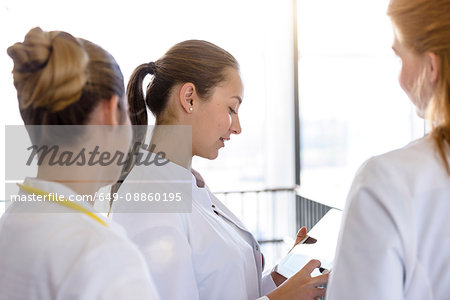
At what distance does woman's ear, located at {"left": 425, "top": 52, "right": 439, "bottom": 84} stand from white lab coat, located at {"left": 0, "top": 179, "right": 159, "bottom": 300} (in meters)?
0.52

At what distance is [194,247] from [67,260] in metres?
0.51

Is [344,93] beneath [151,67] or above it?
beneath

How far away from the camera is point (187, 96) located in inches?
47.8

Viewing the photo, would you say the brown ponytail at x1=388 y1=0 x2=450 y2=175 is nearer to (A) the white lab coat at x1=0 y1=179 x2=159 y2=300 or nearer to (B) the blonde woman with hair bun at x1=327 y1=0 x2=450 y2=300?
(B) the blonde woman with hair bun at x1=327 y1=0 x2=450 y2=300

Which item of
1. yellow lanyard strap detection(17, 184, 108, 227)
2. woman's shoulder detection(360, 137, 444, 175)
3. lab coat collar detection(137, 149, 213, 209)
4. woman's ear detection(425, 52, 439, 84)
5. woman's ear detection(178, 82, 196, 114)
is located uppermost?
woman's ear detection(425, 52, 439, 84)

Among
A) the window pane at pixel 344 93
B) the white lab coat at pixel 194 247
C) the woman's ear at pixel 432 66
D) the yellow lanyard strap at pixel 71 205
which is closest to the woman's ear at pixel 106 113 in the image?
the yellow lanyard strap at pixel 71 205

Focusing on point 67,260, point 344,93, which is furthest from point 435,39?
point 344,93

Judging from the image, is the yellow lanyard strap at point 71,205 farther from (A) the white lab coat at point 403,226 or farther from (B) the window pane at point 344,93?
(B) the window pane at point 344,93

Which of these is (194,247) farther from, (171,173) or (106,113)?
(106,113)

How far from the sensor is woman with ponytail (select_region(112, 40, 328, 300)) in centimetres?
102

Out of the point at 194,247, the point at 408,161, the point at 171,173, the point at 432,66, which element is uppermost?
the point at 432,66

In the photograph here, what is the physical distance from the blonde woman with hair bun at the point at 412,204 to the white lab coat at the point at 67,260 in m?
0.33

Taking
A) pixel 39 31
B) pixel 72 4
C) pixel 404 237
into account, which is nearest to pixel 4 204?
pixel 72 4

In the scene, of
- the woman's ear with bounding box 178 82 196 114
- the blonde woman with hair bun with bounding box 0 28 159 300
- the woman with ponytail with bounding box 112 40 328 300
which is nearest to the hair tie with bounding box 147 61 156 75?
the woman with ponytail with bounding box 112 40 328 300
